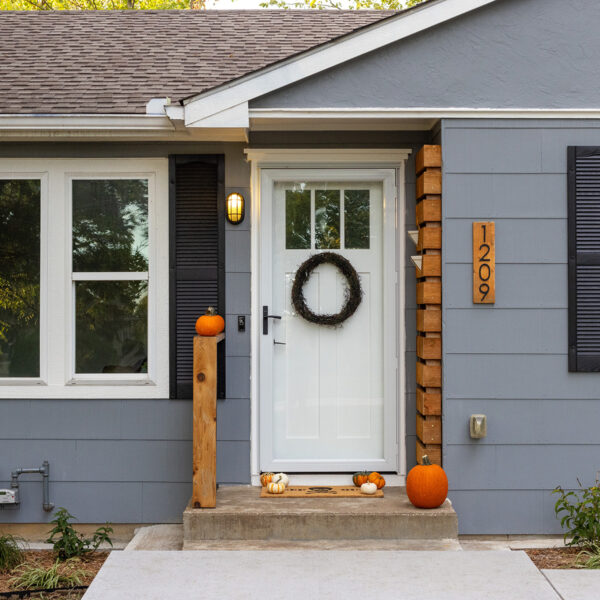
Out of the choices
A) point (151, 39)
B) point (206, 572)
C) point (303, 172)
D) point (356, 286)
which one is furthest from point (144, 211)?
point (206, 572)

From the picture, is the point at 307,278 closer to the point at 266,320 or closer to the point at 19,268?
the point at 266,320

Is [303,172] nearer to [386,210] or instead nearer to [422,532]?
[386,210]

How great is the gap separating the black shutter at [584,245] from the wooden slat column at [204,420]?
2092mm

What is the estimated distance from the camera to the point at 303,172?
4.77 metres

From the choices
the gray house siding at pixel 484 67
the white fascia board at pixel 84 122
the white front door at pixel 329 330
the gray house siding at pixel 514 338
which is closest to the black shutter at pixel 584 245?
the gray house siding at pixel 514 338

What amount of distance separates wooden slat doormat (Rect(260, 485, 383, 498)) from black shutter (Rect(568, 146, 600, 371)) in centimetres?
152

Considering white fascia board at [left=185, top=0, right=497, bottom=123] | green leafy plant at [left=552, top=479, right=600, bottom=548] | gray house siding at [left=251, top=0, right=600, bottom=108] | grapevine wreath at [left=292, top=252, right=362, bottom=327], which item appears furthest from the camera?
grapevine wreath at [left=292, top=252, right=362, bottom=327]

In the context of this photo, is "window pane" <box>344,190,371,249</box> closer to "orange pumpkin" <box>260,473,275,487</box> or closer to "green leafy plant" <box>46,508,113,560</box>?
"orange pumpkin" <box>260,473,275,487</box>

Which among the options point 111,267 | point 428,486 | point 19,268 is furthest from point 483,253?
point 19,268

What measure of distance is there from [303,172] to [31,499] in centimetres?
270

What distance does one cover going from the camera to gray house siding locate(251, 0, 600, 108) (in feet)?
14.0

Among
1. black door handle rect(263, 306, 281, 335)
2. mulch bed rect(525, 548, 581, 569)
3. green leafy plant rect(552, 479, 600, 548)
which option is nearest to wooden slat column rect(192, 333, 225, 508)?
black door handle rect(263, 306, 281, 335)

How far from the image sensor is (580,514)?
4.07 metres

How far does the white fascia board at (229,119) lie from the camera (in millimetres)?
4195
